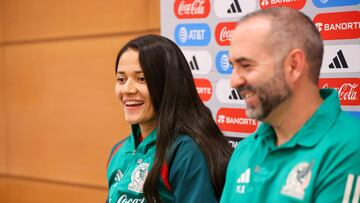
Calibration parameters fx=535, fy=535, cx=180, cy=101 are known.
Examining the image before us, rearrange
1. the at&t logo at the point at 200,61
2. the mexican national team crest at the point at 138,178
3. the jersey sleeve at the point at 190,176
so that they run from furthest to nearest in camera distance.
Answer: the at&t logo at the point at 200,61, the mexican national team crest at the point at 138,178, the jersey sleeve at the point at 190,176

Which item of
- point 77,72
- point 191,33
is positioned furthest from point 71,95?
point 191,33

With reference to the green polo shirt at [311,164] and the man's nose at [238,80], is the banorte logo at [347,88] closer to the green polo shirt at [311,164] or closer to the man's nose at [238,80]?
the green polo shirt at [311,164]

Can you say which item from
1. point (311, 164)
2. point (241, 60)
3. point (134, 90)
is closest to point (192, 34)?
point (134, 90)

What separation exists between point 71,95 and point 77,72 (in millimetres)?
180

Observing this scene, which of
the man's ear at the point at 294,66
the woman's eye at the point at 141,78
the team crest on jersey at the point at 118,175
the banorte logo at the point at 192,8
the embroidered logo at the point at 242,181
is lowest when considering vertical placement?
the team crest on jersey at the point at 118,175

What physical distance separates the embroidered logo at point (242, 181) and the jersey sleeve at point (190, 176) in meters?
0.29

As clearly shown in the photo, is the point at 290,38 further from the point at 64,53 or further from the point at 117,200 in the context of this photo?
the point at 64,53

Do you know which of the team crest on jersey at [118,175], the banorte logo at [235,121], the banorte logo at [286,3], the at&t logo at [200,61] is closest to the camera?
the team crest on jersey at [118,175]

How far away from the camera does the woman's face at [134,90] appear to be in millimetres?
1938

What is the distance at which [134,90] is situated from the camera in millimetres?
1942

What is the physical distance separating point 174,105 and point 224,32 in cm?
87

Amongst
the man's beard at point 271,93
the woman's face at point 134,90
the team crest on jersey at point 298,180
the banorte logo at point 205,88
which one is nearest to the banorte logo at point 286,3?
the banorte logo at point 205,88

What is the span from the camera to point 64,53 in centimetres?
369

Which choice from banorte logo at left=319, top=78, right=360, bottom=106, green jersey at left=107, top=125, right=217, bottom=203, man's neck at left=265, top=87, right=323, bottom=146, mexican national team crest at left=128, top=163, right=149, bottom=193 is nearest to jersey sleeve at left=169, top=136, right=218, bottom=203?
green jersey at left=107, top=125, right=217, bottom=203
